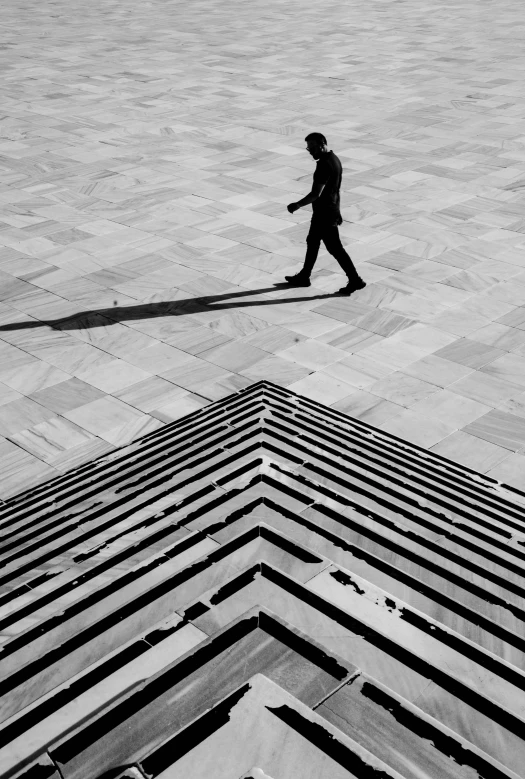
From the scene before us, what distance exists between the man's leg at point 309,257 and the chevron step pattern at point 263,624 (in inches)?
162

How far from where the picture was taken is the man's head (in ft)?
29.1

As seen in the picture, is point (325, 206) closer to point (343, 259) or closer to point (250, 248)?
point (343, 259)

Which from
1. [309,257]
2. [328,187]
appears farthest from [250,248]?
[328,187]

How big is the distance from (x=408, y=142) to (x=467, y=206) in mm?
3653

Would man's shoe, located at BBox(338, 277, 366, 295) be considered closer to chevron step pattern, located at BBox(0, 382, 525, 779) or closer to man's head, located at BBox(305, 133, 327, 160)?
man's head, located at BBox(305, 133, 327, 160)

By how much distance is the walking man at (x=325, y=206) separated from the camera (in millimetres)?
9016

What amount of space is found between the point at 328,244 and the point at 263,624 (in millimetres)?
7009

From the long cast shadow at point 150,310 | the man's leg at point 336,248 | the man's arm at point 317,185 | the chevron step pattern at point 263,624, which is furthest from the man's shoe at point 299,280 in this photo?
the chevron step pattern at point 263,624

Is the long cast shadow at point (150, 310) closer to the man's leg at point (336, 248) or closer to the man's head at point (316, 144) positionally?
the man's leg at point (336, 248)

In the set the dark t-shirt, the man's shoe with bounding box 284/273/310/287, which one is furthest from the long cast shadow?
the dark t-shirt

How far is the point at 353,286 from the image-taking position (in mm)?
9945

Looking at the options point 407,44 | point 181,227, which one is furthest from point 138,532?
point 407,44

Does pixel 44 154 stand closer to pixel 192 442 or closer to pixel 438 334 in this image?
pixel 438 334

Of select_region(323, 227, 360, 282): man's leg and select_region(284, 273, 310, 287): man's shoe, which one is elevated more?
select_region(323, 227, 360, 282): man's leg
